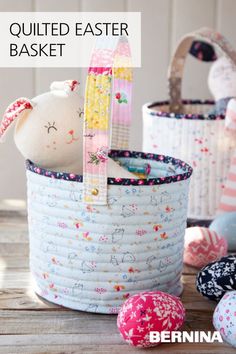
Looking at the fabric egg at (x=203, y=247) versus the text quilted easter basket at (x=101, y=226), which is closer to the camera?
the text quilted easter basket at (x=101, y=226)

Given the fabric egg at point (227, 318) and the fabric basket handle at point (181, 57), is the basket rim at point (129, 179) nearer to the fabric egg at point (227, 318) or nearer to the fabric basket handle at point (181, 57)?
the fabric egg at point (227, 318)

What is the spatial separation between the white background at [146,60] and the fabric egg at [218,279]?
845mm

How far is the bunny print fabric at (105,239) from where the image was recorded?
3.58 ft

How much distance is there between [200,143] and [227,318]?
0.65 m

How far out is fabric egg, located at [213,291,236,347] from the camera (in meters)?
1.01

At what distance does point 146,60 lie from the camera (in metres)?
1.89

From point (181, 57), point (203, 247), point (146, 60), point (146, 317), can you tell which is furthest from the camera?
point (146, 60)

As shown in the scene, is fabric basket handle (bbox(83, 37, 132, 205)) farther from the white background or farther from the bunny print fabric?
the white background

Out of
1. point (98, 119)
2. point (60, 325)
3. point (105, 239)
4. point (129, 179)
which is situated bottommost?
point (60, 325)

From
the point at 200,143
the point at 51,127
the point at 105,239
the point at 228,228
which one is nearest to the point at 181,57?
the point at 200,143

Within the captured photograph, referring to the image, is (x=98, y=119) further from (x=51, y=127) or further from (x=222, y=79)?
(x=222, y=79)

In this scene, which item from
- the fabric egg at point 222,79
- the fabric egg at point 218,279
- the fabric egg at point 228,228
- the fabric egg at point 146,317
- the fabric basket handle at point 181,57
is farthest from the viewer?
the fabric egg at point 222,79

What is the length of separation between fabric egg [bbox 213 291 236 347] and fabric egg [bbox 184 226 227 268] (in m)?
0.28

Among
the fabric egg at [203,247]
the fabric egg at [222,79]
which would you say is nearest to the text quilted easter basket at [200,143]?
the fabric egg at [222,79]
